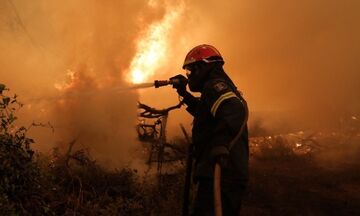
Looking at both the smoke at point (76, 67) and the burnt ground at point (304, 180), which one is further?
the smoke at point (76, 67)

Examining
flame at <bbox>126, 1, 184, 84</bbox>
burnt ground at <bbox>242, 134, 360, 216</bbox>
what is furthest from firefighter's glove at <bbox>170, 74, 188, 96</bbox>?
flame at <bbox>126, 1, 184, 84</bbox>

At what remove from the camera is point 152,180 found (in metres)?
7.31

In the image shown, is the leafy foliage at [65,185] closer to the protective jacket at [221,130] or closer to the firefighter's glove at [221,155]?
the protective jacket at [221,130]

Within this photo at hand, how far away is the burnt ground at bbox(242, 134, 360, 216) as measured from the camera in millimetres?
7711

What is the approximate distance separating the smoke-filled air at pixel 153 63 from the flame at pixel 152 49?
0.04 m

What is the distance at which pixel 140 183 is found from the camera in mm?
7012

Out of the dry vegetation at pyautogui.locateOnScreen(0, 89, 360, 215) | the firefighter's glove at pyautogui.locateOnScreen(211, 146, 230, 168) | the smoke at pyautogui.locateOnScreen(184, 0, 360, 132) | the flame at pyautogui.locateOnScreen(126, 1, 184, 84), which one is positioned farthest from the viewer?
the smoke at pyautogui.locateOnScreen(184, 0, 360, 132)

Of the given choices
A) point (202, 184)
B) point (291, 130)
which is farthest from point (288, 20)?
point (202, 184)

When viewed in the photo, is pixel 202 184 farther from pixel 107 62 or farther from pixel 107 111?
pixel 107 62

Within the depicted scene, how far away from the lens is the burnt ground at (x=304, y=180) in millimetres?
7711

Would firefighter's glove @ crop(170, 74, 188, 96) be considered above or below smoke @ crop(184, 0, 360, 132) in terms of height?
below

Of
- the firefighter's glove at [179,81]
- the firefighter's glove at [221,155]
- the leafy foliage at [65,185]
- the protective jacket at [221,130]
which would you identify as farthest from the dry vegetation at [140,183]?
the firefighter's glove at [221,155]

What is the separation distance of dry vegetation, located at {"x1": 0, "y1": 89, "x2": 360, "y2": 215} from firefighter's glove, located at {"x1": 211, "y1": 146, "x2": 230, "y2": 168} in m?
2.10

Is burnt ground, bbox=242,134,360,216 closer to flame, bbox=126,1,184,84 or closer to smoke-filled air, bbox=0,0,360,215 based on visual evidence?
smoke-filled air, bbox=0,0,360,215
